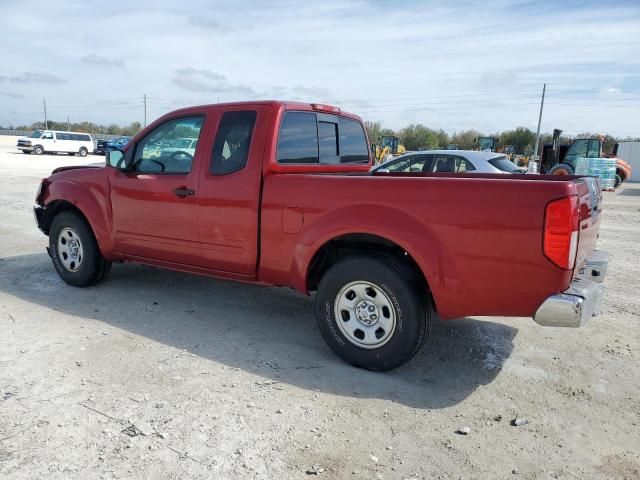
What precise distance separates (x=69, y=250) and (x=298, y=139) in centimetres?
292

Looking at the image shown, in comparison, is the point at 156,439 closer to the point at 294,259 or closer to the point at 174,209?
the point at 294,259

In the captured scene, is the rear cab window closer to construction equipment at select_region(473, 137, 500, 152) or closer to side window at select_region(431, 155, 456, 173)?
side window at select_region(431, 155, 456, 173)

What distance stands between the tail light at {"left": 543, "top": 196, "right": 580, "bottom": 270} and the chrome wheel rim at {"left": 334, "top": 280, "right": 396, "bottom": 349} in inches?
43.7

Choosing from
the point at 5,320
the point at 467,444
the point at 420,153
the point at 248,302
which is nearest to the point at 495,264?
the point at 467,444

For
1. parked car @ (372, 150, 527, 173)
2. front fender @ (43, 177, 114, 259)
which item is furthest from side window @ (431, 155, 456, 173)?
front fender @ (43, 177, 114, 259)

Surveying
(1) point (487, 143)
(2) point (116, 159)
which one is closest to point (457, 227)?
(2) point (116, 159)

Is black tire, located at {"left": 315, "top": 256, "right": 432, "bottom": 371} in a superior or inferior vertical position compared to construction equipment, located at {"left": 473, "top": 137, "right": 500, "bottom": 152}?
inferior

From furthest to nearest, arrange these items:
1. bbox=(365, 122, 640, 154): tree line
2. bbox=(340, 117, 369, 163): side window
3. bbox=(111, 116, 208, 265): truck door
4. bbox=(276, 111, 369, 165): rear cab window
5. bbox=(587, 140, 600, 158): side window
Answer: bbox=(365, 122, 640, 154): tree line, bbox=(587, 140, 600, 158): side window, bbox=(340, 117, 369, 163): side window, bbox=(111, 116, 208, 265): truck door, bbox=(276, 111, 369, 165): rear cab window

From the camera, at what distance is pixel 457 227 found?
3.26 metres

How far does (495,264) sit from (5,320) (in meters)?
4.21

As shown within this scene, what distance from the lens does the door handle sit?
4.55 m

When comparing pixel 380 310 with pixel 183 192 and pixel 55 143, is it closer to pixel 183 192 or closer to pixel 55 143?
pixel 183 192

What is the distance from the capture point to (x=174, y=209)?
469cm

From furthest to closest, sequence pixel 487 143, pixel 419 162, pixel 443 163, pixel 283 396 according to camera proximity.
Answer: pixel 487 143 → pixel 419 162 → pixel 443 163 → pixel 283 396
